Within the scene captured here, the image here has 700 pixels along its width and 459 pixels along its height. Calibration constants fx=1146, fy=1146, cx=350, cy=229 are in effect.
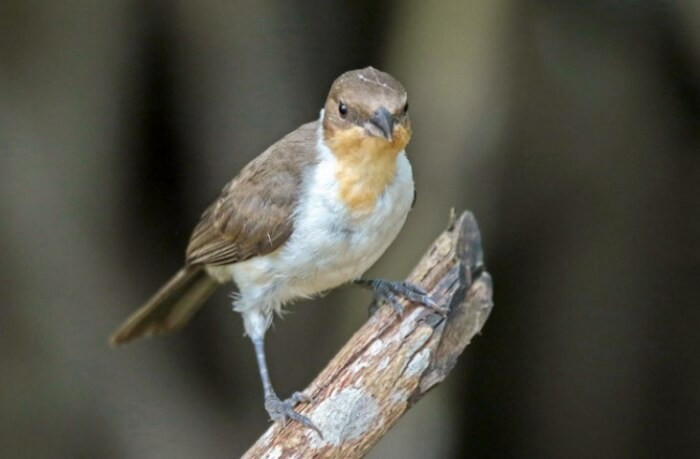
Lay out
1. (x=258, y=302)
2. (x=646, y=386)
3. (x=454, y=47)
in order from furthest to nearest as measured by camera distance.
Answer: (x=646, y=386) → (x=454, y=47) → (x=258, y=302)

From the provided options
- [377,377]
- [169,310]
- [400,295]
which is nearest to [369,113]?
[400,295]

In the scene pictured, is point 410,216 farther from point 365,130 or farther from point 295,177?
point 365,130

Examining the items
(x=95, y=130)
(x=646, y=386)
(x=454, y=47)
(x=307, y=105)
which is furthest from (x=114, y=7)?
(x=646, y=386)

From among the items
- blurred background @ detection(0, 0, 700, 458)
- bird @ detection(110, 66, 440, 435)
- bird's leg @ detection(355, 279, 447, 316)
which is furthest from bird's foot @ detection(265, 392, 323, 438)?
blurred background @ detection(0, 0, 700, 458)

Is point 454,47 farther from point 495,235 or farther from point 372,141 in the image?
point 372,141

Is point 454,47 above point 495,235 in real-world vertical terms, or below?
above
